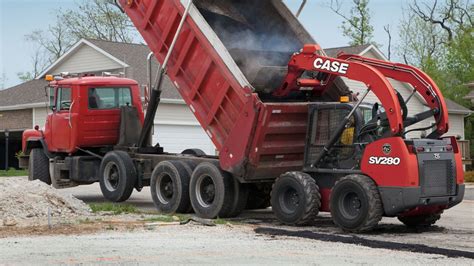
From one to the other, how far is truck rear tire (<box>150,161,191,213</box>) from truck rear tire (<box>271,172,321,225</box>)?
216cm

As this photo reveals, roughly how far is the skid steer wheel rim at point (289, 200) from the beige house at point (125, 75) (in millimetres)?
17071

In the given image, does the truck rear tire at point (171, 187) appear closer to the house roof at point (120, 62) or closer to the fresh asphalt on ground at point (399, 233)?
the fresh asphalt on ground at point (399, 233)

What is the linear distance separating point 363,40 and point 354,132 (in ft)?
131

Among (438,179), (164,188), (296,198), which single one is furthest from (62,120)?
(438,179)

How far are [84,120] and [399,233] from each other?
312 inches

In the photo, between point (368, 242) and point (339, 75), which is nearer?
point (368, 242)

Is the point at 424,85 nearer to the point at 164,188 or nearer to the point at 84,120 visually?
the point at 164,188

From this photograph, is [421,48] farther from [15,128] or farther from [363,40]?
[15,128]

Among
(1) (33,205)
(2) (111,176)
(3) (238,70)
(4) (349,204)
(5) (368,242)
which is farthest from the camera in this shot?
(2) (111,176)

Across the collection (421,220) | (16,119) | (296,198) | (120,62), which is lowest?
(421,220)

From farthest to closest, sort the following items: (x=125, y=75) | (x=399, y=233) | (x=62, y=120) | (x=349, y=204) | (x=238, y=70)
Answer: (x=125, y=75), (x=62, y=120), (x=238, y=70), (x=399, y=233), (x=349, y=204)

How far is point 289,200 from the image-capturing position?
14.0 meters

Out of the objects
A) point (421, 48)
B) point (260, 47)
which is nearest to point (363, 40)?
point (421, 48)

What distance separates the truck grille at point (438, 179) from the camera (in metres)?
12.7
